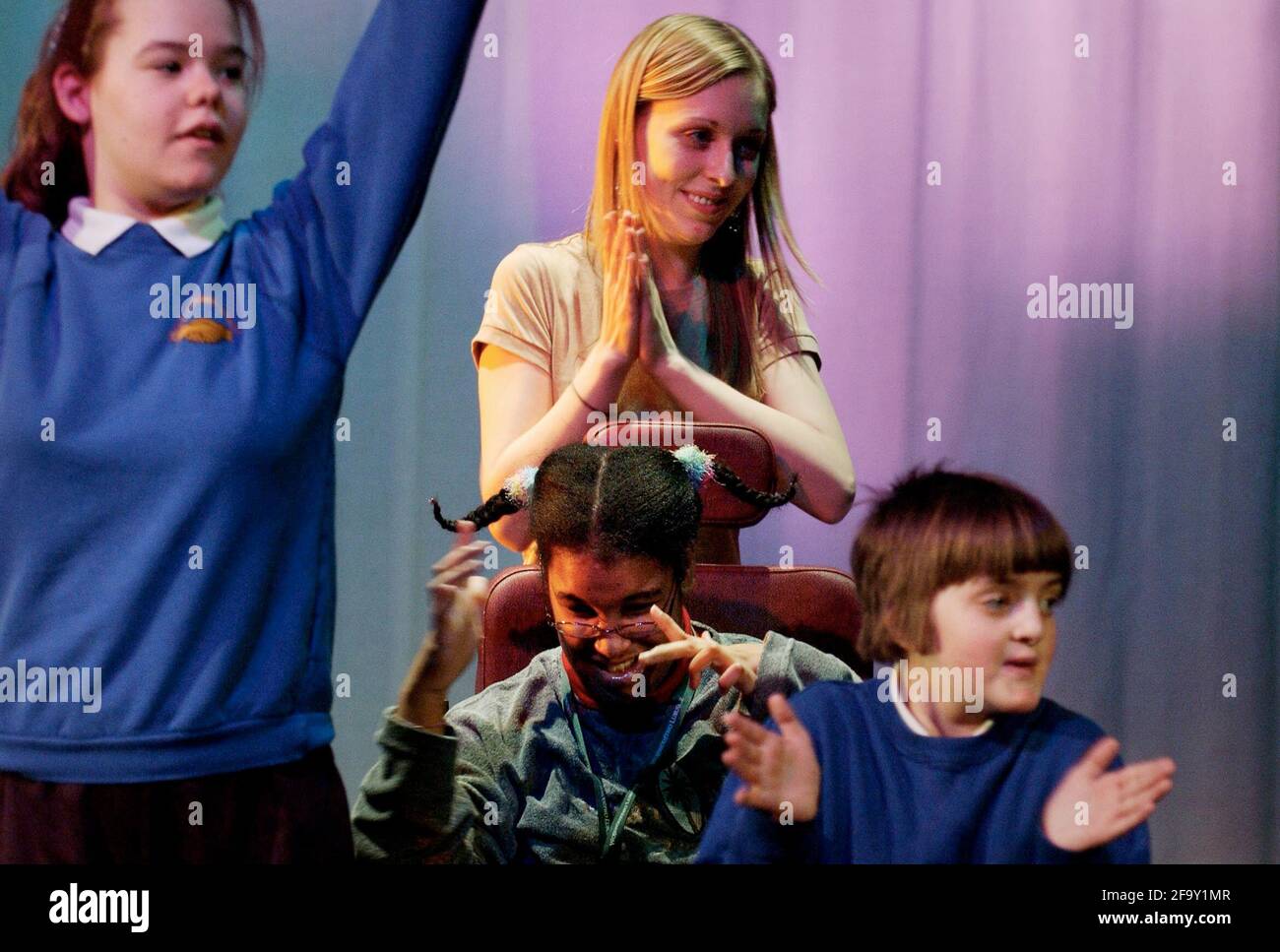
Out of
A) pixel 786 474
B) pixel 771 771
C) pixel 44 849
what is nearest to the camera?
pixel 771 771

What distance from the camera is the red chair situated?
2.30 meters

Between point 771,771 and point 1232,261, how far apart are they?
1.38 meters

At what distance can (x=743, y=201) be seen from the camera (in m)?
2.51

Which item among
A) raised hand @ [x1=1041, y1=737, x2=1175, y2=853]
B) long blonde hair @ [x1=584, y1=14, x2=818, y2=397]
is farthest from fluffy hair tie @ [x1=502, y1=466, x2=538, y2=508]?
raised hand @ [x1=1041, y1=737, x2=1175, y2=853]

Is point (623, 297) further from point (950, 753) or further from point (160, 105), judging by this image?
point (950, 753)

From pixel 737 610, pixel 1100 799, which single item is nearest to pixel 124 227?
pixel 737 610

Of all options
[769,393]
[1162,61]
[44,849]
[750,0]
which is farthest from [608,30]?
[44,849]

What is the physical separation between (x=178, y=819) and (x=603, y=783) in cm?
72

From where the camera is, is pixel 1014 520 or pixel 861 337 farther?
pixel 861 337

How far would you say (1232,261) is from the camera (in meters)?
2.67

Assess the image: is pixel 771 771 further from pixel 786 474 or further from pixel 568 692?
pixel 786 474

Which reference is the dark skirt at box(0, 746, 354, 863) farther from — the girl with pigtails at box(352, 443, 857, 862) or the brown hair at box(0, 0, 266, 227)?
the brown hair at box(0, 0, 266, 227)

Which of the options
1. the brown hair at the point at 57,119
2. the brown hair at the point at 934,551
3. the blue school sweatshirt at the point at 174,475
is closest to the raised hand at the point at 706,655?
the brown hair at the point at 934,551

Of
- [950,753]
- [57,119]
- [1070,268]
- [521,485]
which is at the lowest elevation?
[950,753]
